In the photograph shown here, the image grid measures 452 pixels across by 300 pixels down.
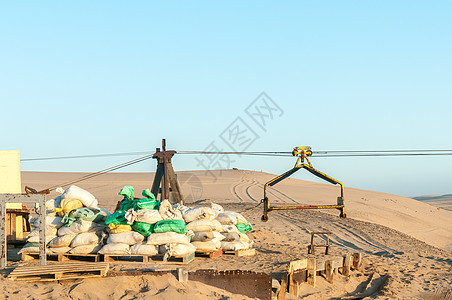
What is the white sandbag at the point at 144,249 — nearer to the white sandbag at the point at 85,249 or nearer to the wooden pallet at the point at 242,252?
the white sandbag at the point at 85,249

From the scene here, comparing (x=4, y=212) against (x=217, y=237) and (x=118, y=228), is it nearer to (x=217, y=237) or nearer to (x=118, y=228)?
(x=118, y=228)

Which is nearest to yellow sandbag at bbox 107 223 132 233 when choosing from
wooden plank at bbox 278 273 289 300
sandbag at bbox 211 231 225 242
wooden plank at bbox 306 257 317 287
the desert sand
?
the desert sand

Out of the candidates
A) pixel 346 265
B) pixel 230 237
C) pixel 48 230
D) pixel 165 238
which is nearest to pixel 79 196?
pixel 48 230

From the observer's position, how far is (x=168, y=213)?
13.9 m

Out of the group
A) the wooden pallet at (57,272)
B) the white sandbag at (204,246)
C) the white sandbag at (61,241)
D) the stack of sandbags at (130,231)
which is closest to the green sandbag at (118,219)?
the stack of sandbags at (130,231)

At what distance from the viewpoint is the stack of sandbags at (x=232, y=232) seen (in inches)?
598

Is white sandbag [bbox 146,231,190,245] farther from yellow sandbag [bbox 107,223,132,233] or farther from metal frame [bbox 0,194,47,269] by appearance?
metal frame [bbox 0,194,47,269]

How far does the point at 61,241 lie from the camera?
45.0 feet

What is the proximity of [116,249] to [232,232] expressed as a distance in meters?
3.62

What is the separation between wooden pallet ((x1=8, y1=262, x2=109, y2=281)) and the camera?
36.3 feet

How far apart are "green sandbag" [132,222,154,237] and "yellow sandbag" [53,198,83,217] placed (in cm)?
189

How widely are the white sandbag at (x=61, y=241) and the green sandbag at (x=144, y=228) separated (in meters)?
1.75

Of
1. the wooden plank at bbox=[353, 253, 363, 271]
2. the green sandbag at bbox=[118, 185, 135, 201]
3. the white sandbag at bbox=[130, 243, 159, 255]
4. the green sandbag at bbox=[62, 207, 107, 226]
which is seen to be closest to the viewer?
the white sandbag at bbox=[130, 243, 159, 255]

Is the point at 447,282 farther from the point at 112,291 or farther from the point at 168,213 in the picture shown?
the point at 112,291
